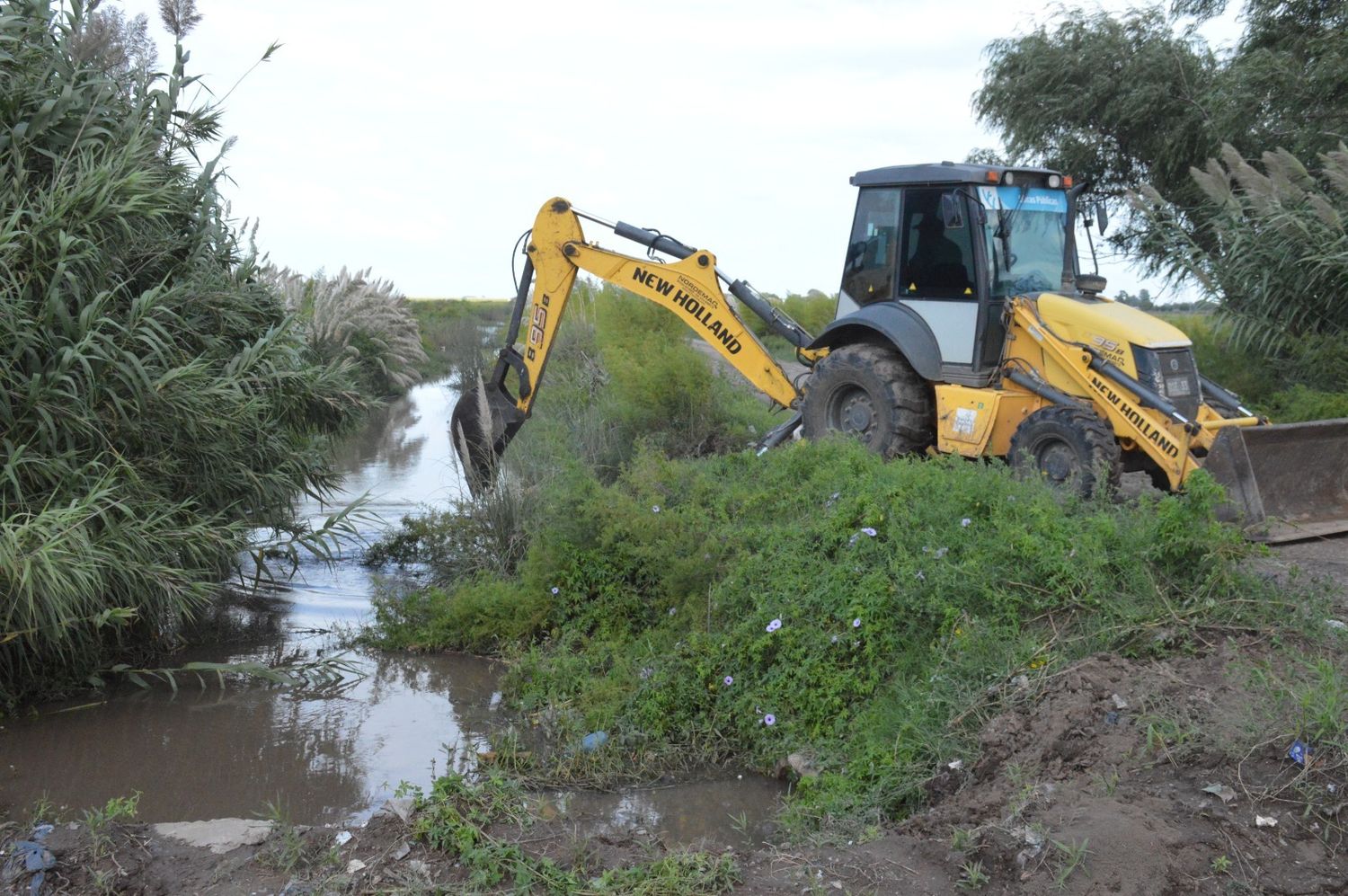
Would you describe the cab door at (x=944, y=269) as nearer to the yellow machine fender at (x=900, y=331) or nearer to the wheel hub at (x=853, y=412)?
the yellow machine fender at (x=900, y=331)

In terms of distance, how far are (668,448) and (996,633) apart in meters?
7.30

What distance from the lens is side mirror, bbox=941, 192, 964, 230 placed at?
9.13m

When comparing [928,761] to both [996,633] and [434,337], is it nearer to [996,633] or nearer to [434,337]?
[996,633]

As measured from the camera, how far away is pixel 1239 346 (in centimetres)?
1390

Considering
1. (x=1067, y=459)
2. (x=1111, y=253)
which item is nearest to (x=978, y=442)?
(x=1067, y=459)

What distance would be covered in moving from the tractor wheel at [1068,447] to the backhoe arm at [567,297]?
281 centimetres

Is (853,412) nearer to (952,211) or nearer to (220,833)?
(952,211)

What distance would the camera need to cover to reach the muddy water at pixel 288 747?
5520 millimetres

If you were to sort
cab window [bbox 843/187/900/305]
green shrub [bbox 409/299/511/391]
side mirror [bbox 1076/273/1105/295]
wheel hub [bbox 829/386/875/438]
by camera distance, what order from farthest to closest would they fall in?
green shrub [bbox 409/299/511/391] → wheel hub [bbox 829/386/875/438] → cab window [bbox 843/187/900/305] → side mirror [bbox 1076/273/1105/295]

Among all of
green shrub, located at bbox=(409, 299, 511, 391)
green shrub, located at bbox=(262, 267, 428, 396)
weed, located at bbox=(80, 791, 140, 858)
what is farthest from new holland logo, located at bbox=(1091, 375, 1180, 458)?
green shrub, located at bbox=(409, 299, 511, 391)

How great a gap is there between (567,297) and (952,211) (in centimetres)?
A: 369

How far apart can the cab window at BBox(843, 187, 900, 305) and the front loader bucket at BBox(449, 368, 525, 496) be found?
10.8ft

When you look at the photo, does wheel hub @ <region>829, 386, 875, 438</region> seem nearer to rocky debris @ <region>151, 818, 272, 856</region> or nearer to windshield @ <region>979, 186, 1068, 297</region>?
windshield @ <region>979, 186, 1068, 297</region>

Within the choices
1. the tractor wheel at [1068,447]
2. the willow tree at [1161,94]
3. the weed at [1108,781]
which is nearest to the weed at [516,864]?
the weed at [1108,781]
